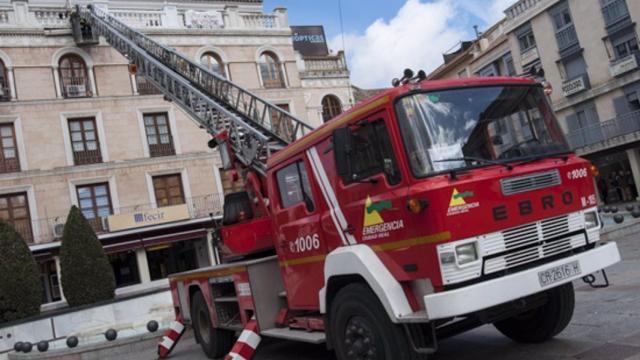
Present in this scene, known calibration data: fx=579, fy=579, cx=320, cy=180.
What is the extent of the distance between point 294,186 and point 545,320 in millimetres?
3193

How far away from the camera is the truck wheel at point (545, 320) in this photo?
6273mm

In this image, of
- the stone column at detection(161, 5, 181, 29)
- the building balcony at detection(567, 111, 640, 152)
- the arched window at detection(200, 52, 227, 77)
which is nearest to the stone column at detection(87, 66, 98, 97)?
the stone column at detection(161, 5, 181, 29)

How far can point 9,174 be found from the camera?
2592 centimetres

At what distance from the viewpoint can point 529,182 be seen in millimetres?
5266

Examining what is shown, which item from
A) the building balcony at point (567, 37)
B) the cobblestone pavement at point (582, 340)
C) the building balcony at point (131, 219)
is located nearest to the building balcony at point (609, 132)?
the building balcony at point (567, 37)

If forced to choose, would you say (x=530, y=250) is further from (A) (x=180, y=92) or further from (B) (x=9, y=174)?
(B) (x=9, y=174)

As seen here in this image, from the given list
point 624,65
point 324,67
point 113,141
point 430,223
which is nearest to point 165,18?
point 113,141

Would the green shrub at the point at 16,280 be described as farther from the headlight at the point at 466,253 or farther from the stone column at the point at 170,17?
the stone column at the point at 170,17

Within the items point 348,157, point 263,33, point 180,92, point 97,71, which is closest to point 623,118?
point 263,33

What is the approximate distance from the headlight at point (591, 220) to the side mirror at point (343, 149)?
2371mm

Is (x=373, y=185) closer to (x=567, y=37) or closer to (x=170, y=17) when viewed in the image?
(x=170, y=17)

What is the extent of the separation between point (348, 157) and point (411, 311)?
5.05 ft

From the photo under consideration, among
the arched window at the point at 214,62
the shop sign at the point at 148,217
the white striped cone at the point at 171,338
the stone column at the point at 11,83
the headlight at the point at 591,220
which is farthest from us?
the arched window at the point at 214,62

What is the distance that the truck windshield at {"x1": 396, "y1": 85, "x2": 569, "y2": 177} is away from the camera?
16.7 feet
